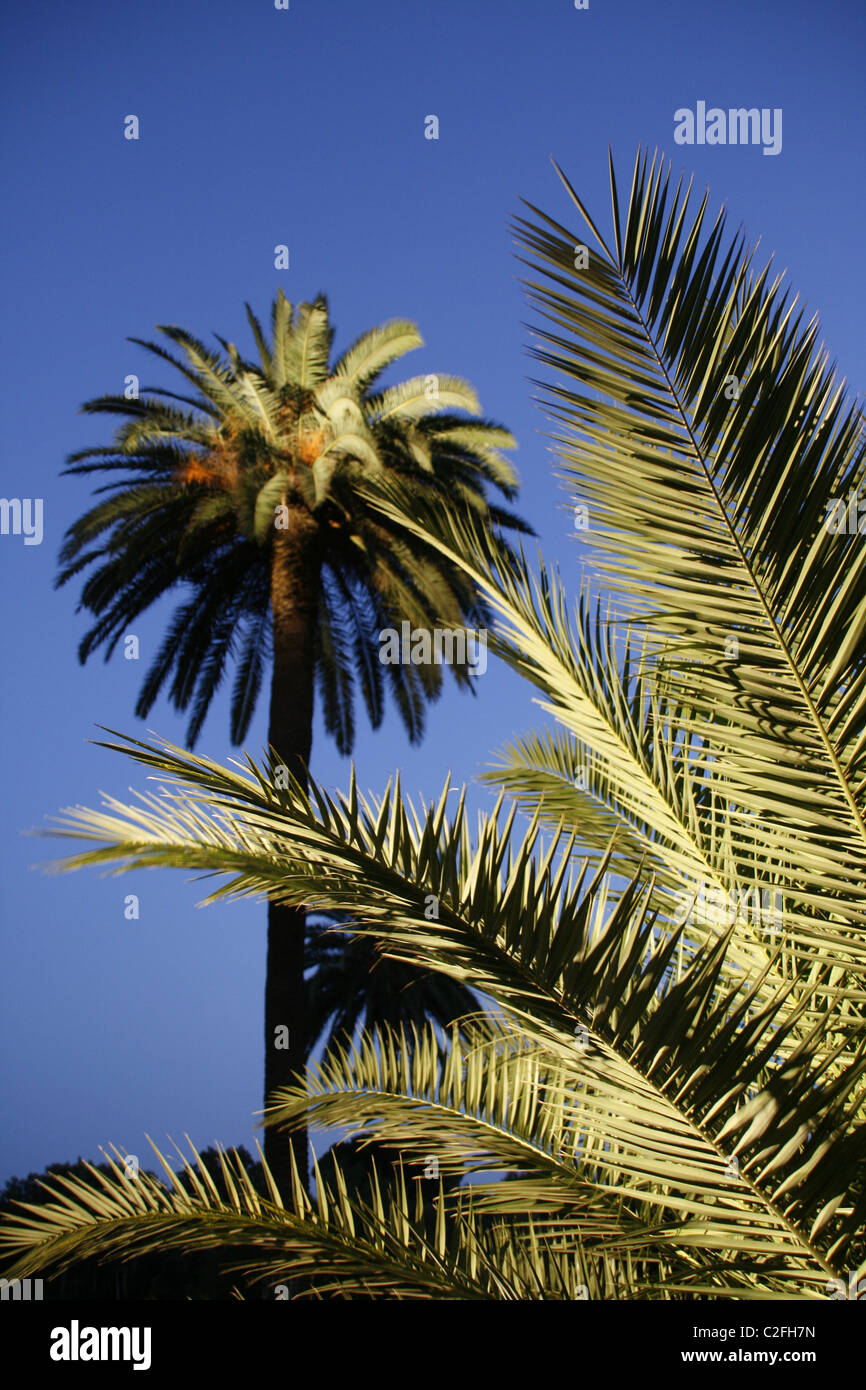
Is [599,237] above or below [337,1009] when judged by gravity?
above

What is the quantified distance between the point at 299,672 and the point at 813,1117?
9332mm

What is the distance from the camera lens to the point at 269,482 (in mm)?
10914

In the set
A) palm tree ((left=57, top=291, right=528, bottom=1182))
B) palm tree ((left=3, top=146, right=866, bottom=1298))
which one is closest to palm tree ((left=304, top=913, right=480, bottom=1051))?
palm tree ((left=57, top=291, right=528, bottom=1182))

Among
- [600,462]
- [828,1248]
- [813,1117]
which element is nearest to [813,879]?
[813,1117]

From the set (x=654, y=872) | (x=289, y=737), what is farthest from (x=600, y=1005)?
(x=289, y=737)

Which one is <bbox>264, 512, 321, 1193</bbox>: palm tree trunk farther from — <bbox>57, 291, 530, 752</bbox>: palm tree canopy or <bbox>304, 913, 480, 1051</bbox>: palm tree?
<bbox>304, 913, 480, 1051</bbox>: palm tree

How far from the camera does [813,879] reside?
228 cm

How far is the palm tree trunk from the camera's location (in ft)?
30.7

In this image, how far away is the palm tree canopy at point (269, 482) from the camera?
38.3ft

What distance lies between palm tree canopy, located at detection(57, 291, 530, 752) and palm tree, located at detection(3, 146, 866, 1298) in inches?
343

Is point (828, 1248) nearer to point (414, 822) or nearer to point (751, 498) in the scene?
point (414, 822)

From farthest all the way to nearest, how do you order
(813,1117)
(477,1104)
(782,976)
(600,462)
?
1. (477,1104)
2. (782,976)
3. (600,462)
4. (813,1117)

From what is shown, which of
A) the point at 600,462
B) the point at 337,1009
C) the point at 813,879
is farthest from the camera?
the point at 337,1009

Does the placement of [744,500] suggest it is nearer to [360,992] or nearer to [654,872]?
[654,872]
